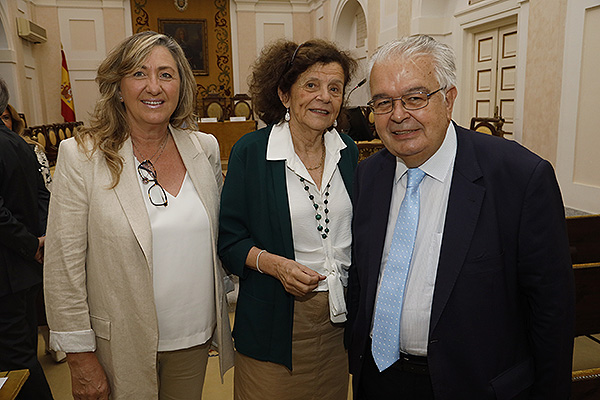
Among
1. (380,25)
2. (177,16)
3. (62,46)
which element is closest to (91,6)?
(62,46)

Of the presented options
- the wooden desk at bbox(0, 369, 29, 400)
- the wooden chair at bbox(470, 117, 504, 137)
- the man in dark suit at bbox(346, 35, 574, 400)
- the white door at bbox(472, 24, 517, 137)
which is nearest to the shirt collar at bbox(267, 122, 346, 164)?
the man in dark suit at bbox(346, 35, 574, 400)

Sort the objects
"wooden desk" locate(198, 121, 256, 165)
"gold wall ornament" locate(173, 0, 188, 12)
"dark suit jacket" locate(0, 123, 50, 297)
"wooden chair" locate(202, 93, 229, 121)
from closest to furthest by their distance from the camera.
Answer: "dark suit jacket" locate(0, 123, 50, 297) → "wooden desk" locate(198, 121, 256, 165) → "wooden chair" locate(202, 93, 229, 121) → "gold wall ornament" locate(173, 0, 188, 12)

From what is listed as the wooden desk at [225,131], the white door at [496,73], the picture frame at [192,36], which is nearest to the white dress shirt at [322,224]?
the white door at [496,73]

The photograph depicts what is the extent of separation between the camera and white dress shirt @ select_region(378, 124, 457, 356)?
131 cm

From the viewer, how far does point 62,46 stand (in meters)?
11.7

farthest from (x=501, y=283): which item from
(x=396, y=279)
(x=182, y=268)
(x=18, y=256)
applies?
(x=18, y=256)

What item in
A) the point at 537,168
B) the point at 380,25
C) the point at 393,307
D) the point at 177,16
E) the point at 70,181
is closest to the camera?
the point at 537,168

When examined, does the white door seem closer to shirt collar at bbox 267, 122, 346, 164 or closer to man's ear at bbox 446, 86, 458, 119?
shirt collar at bbox 267, 122, 346, 164

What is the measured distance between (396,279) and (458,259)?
0.64 ft

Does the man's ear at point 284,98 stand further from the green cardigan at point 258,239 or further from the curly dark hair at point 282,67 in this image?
the green cardigan at point 258,239

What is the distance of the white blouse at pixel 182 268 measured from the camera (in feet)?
5.25

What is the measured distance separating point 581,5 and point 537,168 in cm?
374

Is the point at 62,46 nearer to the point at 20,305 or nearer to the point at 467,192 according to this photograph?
the point at 20,305

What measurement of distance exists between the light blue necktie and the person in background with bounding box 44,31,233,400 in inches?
25.7
